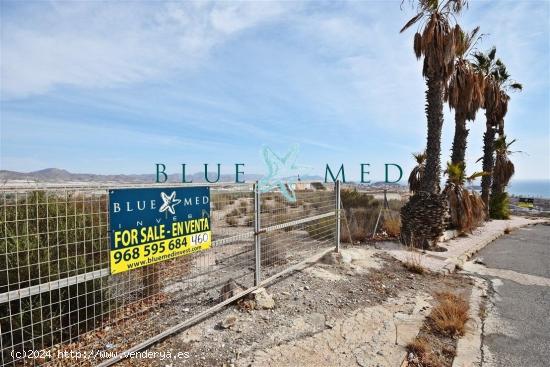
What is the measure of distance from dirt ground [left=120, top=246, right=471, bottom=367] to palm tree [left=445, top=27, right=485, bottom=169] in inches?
387

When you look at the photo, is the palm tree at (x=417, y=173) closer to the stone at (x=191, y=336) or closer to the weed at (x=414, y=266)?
the weed at (x=414, y=266)

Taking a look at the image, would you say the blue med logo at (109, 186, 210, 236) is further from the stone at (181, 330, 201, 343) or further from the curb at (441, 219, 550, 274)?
the curb at (441, 219, 550, 274)

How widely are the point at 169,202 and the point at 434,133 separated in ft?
31.7

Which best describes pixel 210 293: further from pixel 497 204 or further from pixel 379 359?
pixel 497 204

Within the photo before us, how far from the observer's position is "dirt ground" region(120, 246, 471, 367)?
3.95 metres

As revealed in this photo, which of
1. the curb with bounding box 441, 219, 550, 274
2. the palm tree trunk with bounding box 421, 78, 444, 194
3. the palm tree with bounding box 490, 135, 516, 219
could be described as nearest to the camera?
the curb with bounding box 441, 219, 550, 274

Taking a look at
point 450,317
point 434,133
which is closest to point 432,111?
point 434,133

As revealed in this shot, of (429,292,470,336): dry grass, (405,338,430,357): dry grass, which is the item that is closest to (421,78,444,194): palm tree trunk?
(429,292,470,336): dry grass

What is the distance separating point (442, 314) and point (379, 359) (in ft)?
5.22

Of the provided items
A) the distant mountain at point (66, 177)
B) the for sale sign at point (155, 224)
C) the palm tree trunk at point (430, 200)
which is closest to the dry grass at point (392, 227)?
the palm tree trunk at point (430, 200)

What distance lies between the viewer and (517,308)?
19.5ft

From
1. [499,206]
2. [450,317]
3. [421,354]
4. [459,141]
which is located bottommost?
[421,354]

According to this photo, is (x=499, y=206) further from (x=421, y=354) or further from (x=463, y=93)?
(x=421, y=354)

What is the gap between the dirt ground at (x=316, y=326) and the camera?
3.95 m
